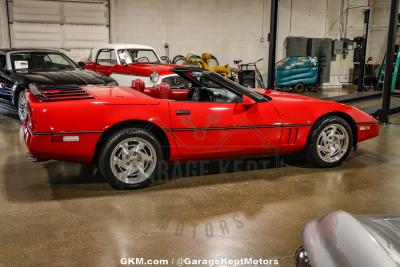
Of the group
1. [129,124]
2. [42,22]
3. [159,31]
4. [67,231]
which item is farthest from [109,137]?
[159,31]

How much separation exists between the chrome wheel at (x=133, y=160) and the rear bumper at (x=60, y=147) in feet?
0.76

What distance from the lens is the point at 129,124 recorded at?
13.2 ft

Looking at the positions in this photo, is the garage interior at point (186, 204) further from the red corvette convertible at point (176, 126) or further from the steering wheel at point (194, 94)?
the steering wheel at point (194, 94)

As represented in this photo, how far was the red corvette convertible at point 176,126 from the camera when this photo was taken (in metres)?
3.84

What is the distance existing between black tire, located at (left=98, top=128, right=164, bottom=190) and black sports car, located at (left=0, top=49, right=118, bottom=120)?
10.9 ft

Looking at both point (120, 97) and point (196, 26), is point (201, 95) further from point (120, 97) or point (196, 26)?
point (196, 26)

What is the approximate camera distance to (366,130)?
195 inches

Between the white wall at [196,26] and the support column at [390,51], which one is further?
the white wall at [196,26]

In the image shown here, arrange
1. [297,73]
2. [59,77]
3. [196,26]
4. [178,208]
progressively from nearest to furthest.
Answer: [178,208]
[59,77]
[196,26]
[297,73]

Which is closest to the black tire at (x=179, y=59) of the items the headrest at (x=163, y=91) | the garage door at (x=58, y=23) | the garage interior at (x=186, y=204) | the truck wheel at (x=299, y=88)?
the garage door at (x=58, y=23)

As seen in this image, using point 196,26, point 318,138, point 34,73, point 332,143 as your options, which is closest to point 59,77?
point 34,73

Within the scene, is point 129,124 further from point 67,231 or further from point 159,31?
point 159,31

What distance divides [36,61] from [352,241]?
25.9 feet

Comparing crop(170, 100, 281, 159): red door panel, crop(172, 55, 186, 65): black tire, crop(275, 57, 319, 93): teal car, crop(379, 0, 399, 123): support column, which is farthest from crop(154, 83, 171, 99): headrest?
crop(275, 57, 319, 93): teal car
